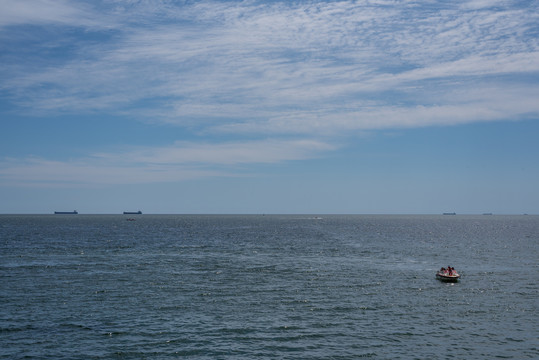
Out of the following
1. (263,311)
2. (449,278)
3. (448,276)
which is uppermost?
(448,276)

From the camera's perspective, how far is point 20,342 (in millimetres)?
39438

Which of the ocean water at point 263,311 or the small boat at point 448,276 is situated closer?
the ocean water at point 263,311

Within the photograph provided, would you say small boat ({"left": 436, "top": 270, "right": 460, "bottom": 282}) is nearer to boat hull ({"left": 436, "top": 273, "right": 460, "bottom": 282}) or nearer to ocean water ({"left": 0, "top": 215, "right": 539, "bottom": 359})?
boat hull ({"left": 436, "top": 273, "right": 460, "bottom": 282})

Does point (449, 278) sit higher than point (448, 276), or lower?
lower

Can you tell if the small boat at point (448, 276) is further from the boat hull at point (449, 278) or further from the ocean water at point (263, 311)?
the ocean water at point (263, 311)

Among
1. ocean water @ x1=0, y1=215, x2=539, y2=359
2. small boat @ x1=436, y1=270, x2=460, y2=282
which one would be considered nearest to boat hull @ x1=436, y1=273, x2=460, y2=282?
small boat @ x1=436, y1=270, x2=460, y2=282

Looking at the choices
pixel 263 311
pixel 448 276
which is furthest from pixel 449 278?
pixel 263 311

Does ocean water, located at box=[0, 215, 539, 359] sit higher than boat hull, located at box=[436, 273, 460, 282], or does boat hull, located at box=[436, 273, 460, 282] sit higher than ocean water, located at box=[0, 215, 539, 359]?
boat hull, located at box=[436, 273, 460, 282]

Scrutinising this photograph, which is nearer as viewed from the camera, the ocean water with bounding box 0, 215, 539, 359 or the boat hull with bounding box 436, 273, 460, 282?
the ocean water with bounding box 0, 215, 539, 359

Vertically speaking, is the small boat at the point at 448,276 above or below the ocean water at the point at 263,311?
above

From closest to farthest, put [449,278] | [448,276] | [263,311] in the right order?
[263,311] → [449,278] → [448,276]

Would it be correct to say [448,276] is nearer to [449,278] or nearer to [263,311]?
[449,278]

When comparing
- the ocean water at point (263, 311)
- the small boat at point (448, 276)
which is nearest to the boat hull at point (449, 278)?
the small boat at point (448, 276)

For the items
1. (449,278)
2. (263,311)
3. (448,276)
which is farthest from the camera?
(448,276)
